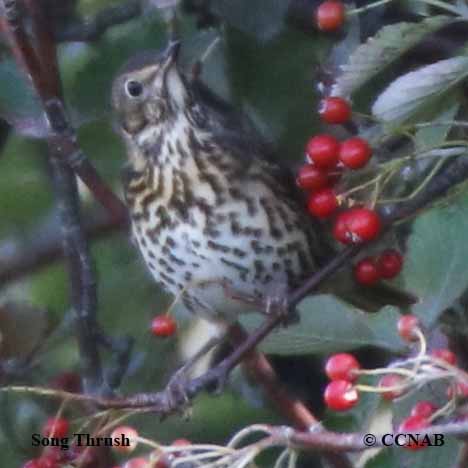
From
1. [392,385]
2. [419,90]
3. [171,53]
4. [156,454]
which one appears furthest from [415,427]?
[171,53]

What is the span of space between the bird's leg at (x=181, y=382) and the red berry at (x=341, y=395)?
456 millimetres

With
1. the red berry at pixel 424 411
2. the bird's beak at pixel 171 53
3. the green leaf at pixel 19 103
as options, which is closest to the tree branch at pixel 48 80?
the green leaf at pixel 19 103

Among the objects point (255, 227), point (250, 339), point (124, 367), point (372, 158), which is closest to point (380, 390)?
point (250, 339)

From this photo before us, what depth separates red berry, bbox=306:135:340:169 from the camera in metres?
2.24

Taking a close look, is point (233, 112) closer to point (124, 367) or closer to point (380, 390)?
point (124, 367)

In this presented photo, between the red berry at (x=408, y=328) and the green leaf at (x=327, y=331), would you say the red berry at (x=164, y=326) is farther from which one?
the red berry at (x=408, y=328)

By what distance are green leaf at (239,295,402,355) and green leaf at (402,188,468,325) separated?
2.8 inches

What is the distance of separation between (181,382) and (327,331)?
0.56 m

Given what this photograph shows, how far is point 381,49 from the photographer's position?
2150 millimetres

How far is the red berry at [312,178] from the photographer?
2.30 metres

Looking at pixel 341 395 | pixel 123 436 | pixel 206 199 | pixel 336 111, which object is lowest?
pixel 206 199

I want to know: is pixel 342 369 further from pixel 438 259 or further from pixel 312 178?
pixel 312 178

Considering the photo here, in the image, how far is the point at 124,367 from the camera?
8.71ft

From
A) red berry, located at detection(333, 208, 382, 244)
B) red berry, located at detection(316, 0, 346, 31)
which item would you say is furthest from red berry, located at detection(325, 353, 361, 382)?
red berry, located at detection(316, 0, 346, 31)
